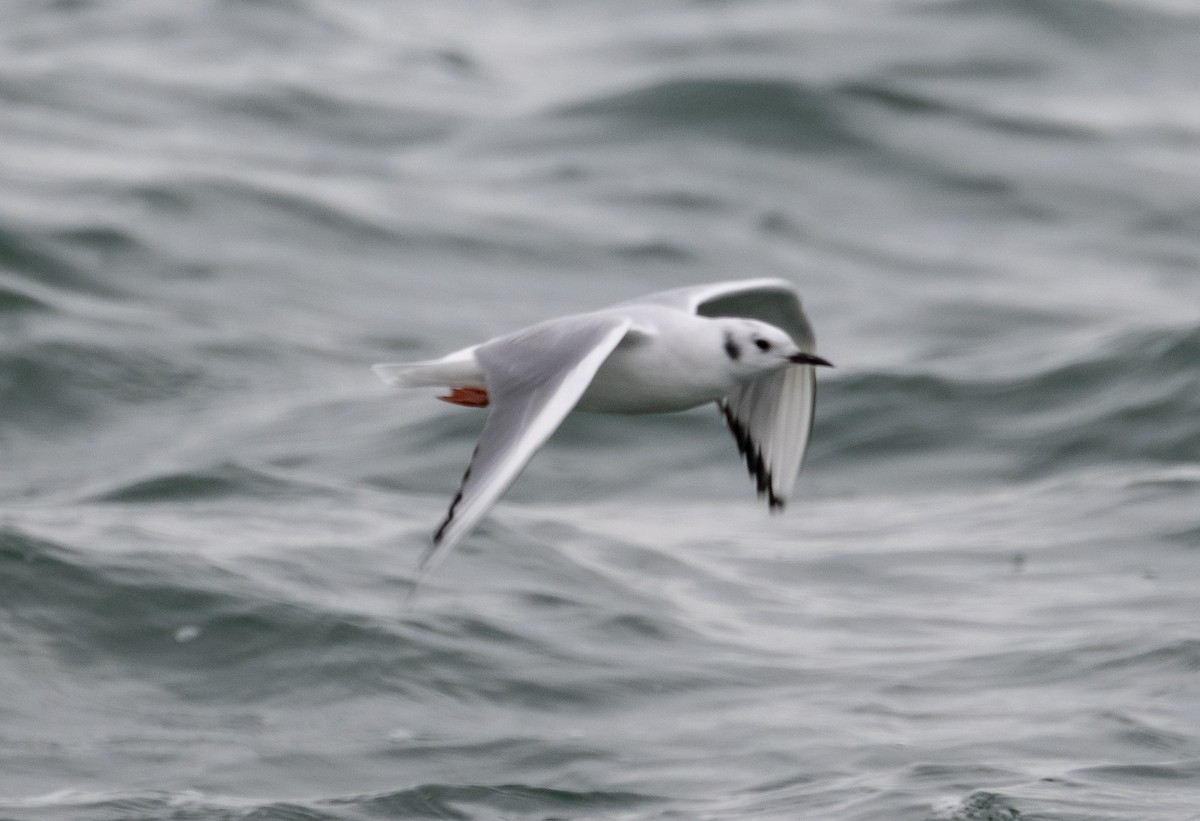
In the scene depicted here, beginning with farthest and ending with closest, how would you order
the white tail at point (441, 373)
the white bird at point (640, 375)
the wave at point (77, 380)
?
the wave at point (77, 380) < the white tail at point (441, 373) < the white bird at point (640, 375)

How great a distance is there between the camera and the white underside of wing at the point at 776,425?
26.1 feet

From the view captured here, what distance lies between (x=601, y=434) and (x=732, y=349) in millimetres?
6159

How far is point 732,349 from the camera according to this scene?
6.71 m

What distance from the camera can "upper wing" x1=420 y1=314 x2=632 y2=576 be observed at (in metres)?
5.27

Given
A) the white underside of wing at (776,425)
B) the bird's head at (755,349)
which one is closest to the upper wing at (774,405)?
the white underside of wing at (776,425)

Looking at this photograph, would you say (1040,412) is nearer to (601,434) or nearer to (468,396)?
(601,434)

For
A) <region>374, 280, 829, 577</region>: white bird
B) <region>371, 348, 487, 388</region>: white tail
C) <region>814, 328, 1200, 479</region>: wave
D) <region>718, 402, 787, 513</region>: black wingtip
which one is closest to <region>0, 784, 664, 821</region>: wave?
<region>718, 402, 787, 513</region>: black wingtip

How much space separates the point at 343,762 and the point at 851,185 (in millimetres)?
10794

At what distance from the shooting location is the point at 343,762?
28.2 feet

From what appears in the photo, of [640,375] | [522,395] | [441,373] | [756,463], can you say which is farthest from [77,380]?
[522,395]

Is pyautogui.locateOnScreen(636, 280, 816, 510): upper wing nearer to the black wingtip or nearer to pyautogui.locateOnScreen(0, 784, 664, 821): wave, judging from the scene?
the black wingtip

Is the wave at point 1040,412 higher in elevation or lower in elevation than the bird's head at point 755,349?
lower

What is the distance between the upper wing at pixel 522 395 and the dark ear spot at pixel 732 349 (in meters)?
0.38

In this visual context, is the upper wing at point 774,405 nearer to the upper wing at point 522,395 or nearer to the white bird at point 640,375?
the white bird at point 640,375
